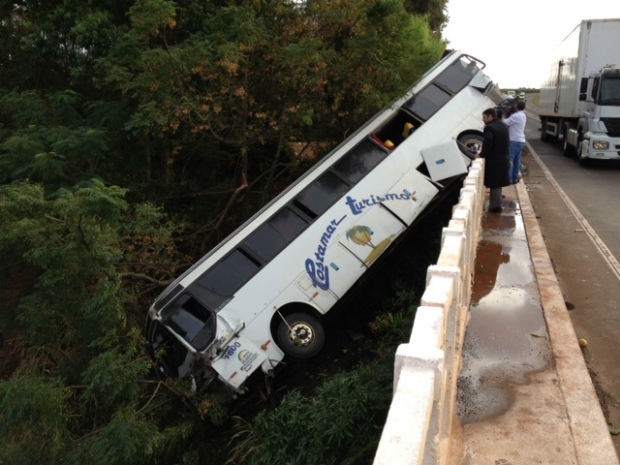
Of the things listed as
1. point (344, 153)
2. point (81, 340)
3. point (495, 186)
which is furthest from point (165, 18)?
point (495, 186)

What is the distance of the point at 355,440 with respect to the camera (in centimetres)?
530

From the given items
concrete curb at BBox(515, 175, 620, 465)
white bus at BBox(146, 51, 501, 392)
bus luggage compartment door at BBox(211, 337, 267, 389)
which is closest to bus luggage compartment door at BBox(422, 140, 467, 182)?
white bus at BBox(146, 51, 501, 392)

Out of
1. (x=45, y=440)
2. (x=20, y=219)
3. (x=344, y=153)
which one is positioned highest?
(x=344, y=153)

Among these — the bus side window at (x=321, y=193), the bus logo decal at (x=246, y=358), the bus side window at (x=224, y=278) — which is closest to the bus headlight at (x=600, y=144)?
the bus side window at (x=321, y=193)

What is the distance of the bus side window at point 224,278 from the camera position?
27.0 feet

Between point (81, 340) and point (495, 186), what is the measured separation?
692cm

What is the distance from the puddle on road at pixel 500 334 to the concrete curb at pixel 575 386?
0.30ft

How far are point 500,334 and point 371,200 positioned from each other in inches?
206

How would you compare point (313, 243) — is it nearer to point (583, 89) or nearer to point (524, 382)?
point (524, 382)

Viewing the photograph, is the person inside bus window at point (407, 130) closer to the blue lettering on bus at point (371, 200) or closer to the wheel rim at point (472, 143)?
the wheel rim at point (472, 143)

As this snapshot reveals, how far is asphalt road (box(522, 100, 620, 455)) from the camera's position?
4.68 metres

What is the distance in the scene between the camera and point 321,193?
9.51 metres

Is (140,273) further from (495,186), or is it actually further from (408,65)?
(408,65)

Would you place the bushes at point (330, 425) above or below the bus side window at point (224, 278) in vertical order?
below
